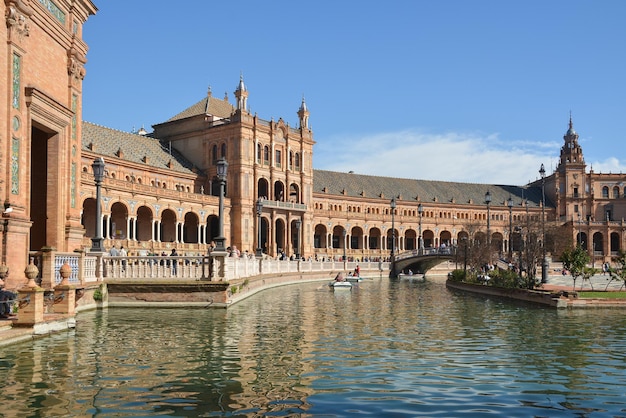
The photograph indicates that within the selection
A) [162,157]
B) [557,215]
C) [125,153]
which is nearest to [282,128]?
[162,157]

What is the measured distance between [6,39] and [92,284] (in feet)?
29.7

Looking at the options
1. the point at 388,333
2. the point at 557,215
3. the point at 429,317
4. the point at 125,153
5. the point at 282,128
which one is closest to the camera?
the point at 388,333

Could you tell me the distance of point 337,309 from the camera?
28.2m

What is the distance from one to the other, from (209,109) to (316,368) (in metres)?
75.9

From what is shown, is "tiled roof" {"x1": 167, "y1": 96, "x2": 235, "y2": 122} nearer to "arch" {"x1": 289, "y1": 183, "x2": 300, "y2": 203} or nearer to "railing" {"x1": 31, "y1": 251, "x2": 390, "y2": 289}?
"arch" {"x1": 289, "y1": 183, "x2": 300, "y2": 203}

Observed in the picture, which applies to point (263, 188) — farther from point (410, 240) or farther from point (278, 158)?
point (410, 240)

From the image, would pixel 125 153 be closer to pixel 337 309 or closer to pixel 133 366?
pixel 337 309

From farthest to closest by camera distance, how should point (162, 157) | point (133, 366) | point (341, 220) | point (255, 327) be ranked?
point (341, 220), point (162, 157), point (255, 327), point (133, 366)

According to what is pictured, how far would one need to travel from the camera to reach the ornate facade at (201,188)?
22969 mm

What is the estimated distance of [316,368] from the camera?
1324cm

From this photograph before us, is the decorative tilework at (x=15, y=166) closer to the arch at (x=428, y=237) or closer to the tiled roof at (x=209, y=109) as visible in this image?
the tiled roof at (x=209, y=109)

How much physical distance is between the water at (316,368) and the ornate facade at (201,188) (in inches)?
239

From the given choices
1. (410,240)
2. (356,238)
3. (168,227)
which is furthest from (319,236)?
(168,227)

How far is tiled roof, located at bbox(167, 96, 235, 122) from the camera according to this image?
8656 centimetres
